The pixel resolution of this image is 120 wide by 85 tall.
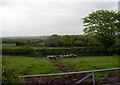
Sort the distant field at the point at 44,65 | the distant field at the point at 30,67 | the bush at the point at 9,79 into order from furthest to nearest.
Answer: the distant field at the point at 44,65
the distant field at the point at 30,67
the bush at the point at 9,79

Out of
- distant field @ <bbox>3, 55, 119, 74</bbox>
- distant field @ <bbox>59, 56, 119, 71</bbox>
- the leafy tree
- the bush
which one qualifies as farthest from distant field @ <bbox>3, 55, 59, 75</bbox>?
the leafy tree

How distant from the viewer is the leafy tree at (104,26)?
350 inches

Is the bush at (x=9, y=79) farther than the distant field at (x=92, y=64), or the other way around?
the distant field at (x=92, y=64)

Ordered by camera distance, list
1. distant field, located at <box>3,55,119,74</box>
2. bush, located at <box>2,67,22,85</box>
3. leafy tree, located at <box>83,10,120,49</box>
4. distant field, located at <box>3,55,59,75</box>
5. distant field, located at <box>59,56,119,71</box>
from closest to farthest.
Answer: bush, located at <box>2,67,22,85</box>
distant field, located at <box>3,55,59,75</box>
distant field, located at <box>3,55,119,74</box>
distant field, located at <box>59,56,119,71</box>
leafy tree, located at <box>83,10,120,49</box>

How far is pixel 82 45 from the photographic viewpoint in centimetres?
1021

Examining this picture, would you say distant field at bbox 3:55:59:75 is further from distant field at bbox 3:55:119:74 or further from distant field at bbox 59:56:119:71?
distant field at bbox 59:56:119:71

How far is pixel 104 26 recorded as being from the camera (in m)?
8.95

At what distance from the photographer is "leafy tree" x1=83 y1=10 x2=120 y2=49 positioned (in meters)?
8.90

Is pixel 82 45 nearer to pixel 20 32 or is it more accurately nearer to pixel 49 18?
pixel 49 18

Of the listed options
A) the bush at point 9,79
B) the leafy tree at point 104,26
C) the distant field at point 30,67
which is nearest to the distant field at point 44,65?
the distant field at point 30,67

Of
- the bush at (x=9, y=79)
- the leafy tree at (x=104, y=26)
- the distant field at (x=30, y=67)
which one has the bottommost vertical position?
the distant field at (x=30, y=67)

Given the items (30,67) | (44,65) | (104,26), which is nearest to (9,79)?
(30,67)

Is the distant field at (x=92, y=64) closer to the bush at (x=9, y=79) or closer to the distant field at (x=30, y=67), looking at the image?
the distant field at (x=30, y=67)

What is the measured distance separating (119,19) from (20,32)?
783cm
